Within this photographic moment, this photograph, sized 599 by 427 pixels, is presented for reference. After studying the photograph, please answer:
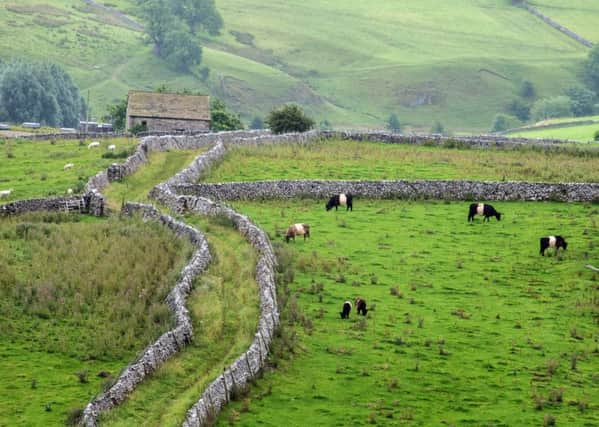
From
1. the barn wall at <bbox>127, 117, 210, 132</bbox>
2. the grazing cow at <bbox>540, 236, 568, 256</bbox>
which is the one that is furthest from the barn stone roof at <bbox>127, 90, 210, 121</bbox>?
the grazing cow at <bbox>540, 236, 568, 256</bbox>

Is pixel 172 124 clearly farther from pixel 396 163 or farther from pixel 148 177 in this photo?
pixel 148 177

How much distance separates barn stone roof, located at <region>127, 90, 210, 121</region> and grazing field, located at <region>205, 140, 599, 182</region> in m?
23.3

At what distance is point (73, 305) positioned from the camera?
43.2 meters

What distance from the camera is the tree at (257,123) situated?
189 meters

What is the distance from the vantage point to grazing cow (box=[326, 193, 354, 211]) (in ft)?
204

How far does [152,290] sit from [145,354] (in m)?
9.63

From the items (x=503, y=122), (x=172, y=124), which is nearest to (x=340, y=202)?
(x=172, y=124)

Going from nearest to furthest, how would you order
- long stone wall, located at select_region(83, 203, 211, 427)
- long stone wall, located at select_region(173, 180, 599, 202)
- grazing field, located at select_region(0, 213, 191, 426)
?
long stone wall, located at select_region(83, 203, 211, 427) < grazing field, located at select_region(0, 213, 191, 426) < long stone wall, located at select_region(173, 180, 599, 202)

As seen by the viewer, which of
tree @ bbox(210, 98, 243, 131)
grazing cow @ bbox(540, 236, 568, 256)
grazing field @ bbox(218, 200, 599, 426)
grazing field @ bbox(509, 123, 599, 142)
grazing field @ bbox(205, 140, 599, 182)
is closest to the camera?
grazing field @ bbox(218, 200, 599, 426)

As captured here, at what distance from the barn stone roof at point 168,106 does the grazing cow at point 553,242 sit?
57.5 m

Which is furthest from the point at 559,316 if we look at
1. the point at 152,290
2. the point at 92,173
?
the point at 92,173

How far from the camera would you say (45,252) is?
160 feet

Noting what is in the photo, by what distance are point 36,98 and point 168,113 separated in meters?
50.5

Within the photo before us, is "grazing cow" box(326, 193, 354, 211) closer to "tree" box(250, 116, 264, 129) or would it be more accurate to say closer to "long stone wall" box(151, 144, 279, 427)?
"long stone wall" box(151, 144, 279, 427)
